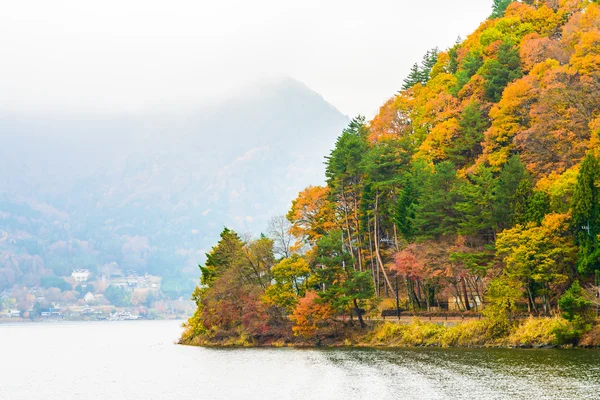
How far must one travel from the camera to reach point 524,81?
273 feet

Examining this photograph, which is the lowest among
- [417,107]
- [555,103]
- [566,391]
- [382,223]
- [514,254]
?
[566,391]

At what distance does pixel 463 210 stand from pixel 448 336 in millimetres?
11916

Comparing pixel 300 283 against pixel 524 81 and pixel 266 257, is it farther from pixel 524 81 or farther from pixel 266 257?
pixel 524 81

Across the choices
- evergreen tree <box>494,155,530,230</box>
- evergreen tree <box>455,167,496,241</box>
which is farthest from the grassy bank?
evergreen tree <box>494,155,530,230</box>

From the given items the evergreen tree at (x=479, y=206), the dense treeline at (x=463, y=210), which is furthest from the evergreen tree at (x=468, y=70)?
the evergreen tree at (x=479, y=206)

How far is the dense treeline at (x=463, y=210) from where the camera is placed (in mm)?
66938

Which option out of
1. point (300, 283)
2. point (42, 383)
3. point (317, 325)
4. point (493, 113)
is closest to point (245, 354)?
point (317, 325)

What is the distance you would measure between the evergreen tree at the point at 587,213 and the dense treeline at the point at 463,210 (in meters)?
0.11

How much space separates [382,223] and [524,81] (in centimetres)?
2366

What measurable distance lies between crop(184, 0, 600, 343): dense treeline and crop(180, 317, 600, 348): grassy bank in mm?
495

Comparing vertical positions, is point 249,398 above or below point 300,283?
below

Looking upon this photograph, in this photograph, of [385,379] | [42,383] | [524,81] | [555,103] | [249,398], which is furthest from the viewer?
[524,81]

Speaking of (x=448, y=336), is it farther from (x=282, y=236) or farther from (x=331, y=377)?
(x=282, y=236)

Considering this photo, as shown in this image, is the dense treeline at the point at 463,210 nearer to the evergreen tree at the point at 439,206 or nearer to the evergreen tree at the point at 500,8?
the evergreen tree at the point at 439,206
